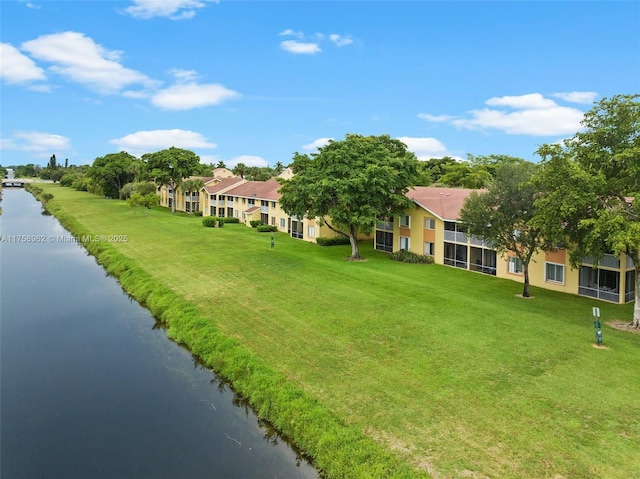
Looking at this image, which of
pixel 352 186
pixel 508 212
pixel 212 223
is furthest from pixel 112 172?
pixel 508 212

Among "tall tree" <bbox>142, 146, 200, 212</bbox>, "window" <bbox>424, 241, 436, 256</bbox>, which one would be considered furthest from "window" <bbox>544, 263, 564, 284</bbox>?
"tall tree" <bbox>142, 146, 200, 212</bbox>

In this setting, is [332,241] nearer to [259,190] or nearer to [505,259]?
[505,259]

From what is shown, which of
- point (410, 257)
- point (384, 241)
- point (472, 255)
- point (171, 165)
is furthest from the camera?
point (171, 165)

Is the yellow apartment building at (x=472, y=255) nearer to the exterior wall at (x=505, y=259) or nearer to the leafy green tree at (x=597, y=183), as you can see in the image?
the exterior wall at (x=505, y=259)

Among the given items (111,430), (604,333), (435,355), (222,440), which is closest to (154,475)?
(222,440)

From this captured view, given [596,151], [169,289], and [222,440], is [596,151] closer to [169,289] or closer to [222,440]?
[222,440]
